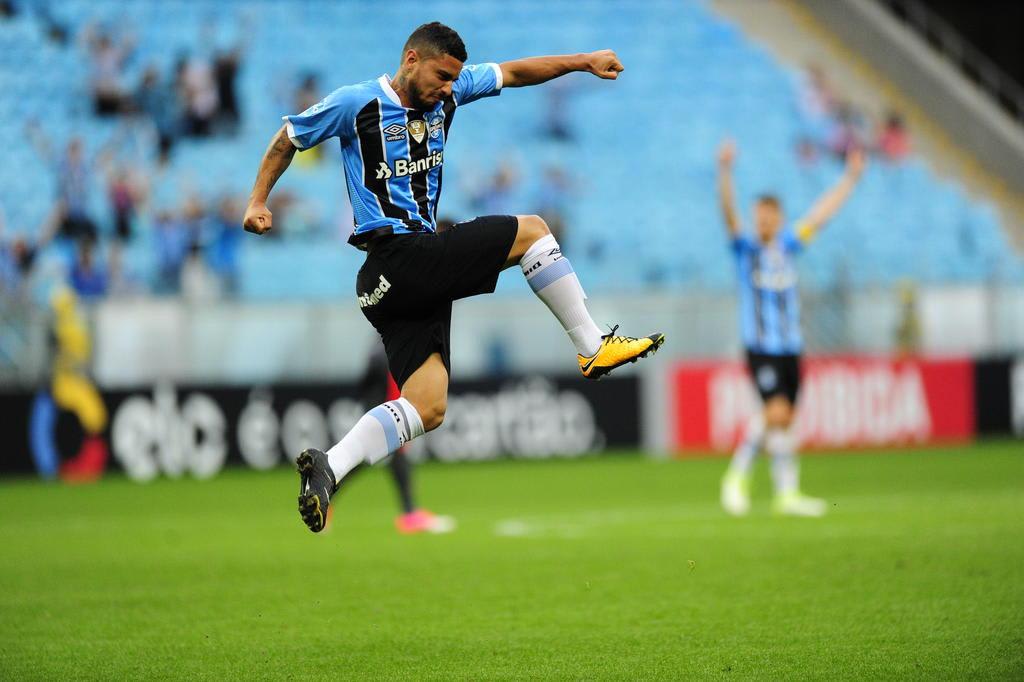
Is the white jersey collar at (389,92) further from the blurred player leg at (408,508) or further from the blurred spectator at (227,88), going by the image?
the blurred spectator at (227,88)

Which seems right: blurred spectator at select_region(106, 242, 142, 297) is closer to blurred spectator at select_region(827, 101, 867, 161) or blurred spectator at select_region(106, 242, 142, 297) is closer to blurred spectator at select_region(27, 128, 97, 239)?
blurred spectator at select_region(27, 128, 97, 239)

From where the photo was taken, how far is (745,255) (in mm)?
12008

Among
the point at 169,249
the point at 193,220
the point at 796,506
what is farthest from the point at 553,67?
the point at 193,220

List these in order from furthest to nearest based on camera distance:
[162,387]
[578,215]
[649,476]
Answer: [578,215] < [162,387] < [649,476]

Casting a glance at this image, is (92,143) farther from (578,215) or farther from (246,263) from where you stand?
(578,215)

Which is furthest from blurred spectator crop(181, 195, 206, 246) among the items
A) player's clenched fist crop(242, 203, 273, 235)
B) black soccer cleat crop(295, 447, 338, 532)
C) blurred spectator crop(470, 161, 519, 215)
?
black soccer cleat crop(295, 447, 338, 532)

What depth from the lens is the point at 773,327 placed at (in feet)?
39.2

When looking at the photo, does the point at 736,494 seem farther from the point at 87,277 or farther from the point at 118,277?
the point at 118,277

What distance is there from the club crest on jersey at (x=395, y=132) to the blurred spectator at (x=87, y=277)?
1491cm

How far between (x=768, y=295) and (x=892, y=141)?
15787mm

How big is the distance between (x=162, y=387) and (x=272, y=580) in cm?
1075

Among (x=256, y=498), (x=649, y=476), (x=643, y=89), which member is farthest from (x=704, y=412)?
(x=643, y=89)

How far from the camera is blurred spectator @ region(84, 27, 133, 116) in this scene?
23.8 meters

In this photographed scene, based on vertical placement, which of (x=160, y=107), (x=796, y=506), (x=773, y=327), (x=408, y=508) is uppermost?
(x=160, y=107)
